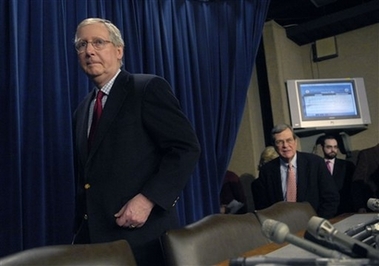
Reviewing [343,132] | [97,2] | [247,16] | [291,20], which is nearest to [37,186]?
[97,2]

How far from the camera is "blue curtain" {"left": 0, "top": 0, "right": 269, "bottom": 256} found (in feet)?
6.86

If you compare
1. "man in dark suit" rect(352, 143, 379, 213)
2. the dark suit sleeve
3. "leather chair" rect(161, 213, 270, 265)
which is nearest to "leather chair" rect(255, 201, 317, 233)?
"leather chair" rect(161, 213, 270, 265)

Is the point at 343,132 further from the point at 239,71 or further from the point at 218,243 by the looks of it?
the point at 218,243

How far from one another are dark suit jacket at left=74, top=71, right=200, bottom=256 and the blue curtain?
0.77 meters

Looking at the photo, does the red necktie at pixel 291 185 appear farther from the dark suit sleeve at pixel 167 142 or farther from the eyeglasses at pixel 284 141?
the dark suit sleeve at pixel 167 142

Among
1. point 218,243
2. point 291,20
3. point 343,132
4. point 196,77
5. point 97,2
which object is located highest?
point 291,20

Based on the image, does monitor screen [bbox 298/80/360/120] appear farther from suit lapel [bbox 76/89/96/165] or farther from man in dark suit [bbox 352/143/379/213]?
suit lapel [bbox 76/89/96/165]

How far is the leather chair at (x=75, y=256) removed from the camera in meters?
0.88

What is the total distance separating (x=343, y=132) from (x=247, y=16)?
1743mm

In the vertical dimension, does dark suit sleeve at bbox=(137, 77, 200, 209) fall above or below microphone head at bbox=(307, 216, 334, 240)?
above

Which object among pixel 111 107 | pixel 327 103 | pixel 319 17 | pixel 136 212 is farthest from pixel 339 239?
pixel 319 17

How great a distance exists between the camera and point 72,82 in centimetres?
243

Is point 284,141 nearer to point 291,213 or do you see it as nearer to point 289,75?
point 291,213

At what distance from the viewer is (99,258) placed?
0.93 meters
